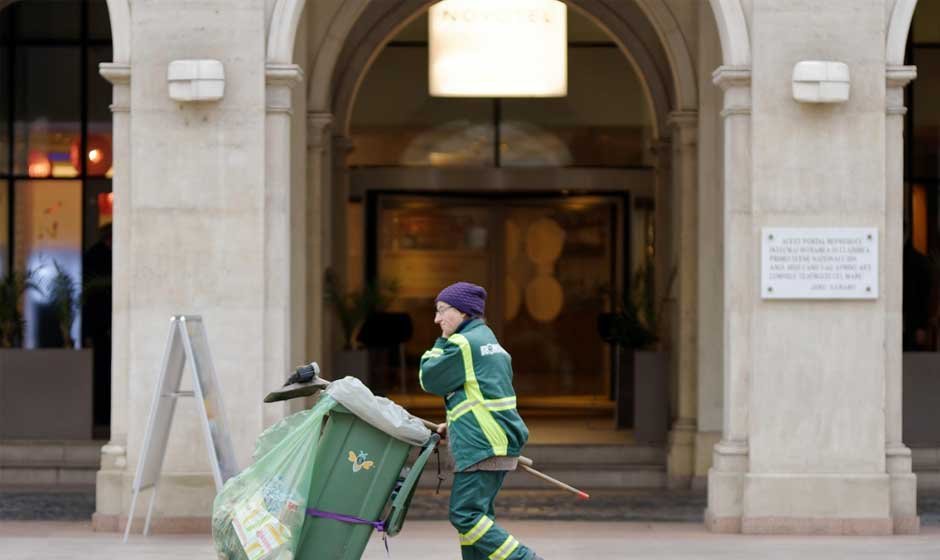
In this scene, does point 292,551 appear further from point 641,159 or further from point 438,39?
point 641,159

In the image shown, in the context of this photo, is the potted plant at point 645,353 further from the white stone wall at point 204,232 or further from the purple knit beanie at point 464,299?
the purple knit beanie at point 464,299

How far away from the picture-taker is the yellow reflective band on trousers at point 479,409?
820 cm

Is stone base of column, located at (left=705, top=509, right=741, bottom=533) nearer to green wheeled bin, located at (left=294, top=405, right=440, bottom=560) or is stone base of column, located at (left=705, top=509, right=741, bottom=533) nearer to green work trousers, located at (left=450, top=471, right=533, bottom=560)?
green work trousers, located at (left=450, top=471, right=533, bottom=560)

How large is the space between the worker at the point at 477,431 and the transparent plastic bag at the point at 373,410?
0.23m

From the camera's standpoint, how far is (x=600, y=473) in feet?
48.5

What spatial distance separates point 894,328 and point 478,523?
448 centimetres

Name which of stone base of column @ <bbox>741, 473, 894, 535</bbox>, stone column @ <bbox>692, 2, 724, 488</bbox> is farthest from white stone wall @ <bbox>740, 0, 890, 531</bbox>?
stone column @ <bbox>692, 2, 724, 488</bbox>

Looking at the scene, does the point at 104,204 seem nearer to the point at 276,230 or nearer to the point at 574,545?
the point at 276,230

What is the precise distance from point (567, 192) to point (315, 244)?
→ 5.49 meters

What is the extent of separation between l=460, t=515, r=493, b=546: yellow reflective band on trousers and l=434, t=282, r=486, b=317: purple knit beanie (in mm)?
1032

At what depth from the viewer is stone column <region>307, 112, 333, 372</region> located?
Result: 15.4 meters

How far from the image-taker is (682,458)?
48.2 feet

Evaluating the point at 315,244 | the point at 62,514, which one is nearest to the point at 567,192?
the point at 315,244

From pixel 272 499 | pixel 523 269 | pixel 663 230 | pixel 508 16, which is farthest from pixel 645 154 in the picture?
pixel 272 499
